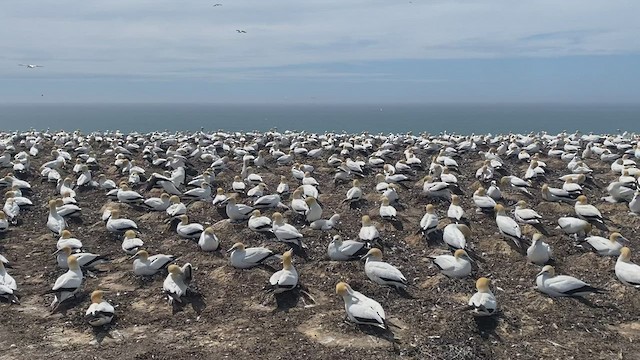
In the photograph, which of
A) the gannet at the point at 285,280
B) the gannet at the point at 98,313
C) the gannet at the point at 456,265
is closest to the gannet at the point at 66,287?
the gannet at the point at 98,313

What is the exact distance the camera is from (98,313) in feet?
29.9

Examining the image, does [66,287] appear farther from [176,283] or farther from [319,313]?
[319,313]

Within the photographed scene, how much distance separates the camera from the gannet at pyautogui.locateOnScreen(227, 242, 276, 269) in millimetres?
11281

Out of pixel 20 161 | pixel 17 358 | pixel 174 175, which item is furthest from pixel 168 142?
pixel 17 358

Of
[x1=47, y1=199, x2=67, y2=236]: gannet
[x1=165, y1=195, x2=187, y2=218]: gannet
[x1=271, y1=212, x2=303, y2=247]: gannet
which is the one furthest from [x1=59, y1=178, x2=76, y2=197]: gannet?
[x1=271, y1=212, x2=303, y2=247]: gannet

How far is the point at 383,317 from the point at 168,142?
89.7 ft

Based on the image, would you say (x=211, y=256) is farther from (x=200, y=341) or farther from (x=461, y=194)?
(x=461, y=194)

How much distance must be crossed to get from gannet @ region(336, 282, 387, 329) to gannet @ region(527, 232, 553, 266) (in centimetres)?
446

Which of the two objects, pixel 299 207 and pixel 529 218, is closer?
pixel 529 218

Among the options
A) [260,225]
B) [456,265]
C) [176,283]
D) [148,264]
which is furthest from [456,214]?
[148,264]

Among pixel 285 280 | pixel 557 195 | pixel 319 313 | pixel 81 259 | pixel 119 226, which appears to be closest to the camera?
pixel 319 313

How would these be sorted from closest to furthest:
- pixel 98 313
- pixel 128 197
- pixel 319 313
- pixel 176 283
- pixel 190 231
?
1. pixel 98 313
2. pixel 319 313
3. pixel 176 283
4. pixel 190 231
5. pixel 128 197

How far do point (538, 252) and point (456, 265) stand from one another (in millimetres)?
2175

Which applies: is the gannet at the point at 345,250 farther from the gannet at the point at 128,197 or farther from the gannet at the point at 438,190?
the gannet at the point at 128,197
